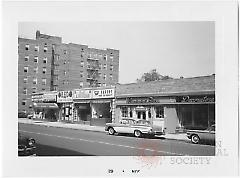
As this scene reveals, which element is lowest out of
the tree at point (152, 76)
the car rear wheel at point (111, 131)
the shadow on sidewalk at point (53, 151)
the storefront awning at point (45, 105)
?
the shadow on sidewalk at point (53, 151)

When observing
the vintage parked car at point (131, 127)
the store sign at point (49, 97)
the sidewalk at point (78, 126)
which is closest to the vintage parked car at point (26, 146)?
the sidewalk at point (78, 126)

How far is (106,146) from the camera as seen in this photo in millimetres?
4074

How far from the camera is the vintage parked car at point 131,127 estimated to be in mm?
4098

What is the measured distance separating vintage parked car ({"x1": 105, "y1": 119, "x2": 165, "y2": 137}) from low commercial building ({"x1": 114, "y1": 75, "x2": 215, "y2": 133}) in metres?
0.05

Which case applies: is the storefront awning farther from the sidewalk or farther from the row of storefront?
the sidewalk

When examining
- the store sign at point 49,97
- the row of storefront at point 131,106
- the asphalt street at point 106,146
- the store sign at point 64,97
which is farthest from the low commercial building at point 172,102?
the store sign at point 49,97

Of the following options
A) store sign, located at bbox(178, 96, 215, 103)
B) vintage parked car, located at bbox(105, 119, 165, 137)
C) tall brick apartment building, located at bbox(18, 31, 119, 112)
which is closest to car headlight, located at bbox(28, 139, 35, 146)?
tall brick apartment building, located at bbox(18, 31, 119, 112)

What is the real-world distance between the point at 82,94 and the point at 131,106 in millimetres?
448

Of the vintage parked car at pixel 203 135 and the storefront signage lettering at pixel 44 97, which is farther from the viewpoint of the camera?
the storefront signage lettering at pixel 44 97

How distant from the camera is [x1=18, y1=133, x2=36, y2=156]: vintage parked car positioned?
402 cm

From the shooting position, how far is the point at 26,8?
156 inches

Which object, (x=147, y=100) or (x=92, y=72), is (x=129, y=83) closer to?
(x=147, y=100)

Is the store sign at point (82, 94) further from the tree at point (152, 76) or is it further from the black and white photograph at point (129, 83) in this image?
the tree at point (152, 76)

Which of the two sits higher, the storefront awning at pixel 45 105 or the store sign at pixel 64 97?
the store sign at pixel 64 97
